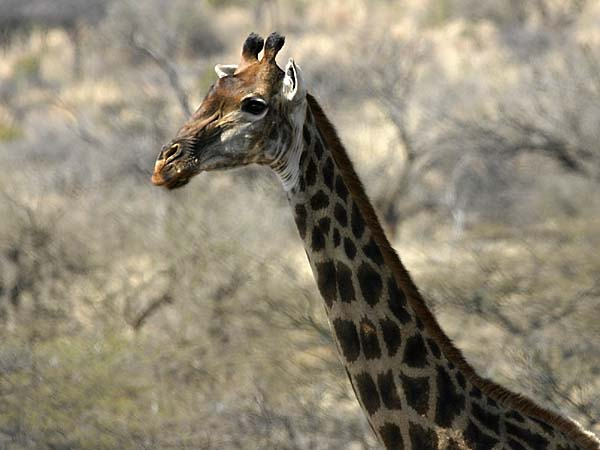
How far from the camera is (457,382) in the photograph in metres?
3.46

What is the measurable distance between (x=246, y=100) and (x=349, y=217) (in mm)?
475

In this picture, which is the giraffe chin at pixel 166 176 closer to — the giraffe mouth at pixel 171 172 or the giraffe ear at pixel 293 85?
the giraffe mouth at pixel 171 172

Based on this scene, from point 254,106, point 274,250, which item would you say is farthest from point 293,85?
point 274,250

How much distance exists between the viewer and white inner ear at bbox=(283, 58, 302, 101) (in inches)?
134

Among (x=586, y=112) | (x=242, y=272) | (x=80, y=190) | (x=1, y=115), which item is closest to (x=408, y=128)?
(x=586, y=112)

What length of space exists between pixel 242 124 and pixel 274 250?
6.40m

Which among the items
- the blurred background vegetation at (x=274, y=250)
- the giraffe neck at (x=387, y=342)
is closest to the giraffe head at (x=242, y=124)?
the giraffe neck at (x=387, y=342)

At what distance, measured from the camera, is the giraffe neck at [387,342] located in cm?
342

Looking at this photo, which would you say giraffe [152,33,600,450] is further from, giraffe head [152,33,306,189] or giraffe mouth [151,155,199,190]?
giraffe mouth [151,155,199,190]

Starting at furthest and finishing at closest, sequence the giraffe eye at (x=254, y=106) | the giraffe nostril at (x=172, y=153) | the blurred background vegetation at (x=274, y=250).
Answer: the blurred background vegetation at (x=274, y=250) → the giraffe eye at (x=254, y=106) → the giraffe nostril at (x=172, y=153)

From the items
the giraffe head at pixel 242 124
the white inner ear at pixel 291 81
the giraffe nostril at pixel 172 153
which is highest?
the white inner ear at pixel 291 81

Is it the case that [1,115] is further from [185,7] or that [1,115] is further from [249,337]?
[249,337]

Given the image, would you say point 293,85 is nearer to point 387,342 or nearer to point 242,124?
point 242,124

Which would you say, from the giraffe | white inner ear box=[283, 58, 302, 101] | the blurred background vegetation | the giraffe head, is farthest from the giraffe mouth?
the blurred background vegetation
